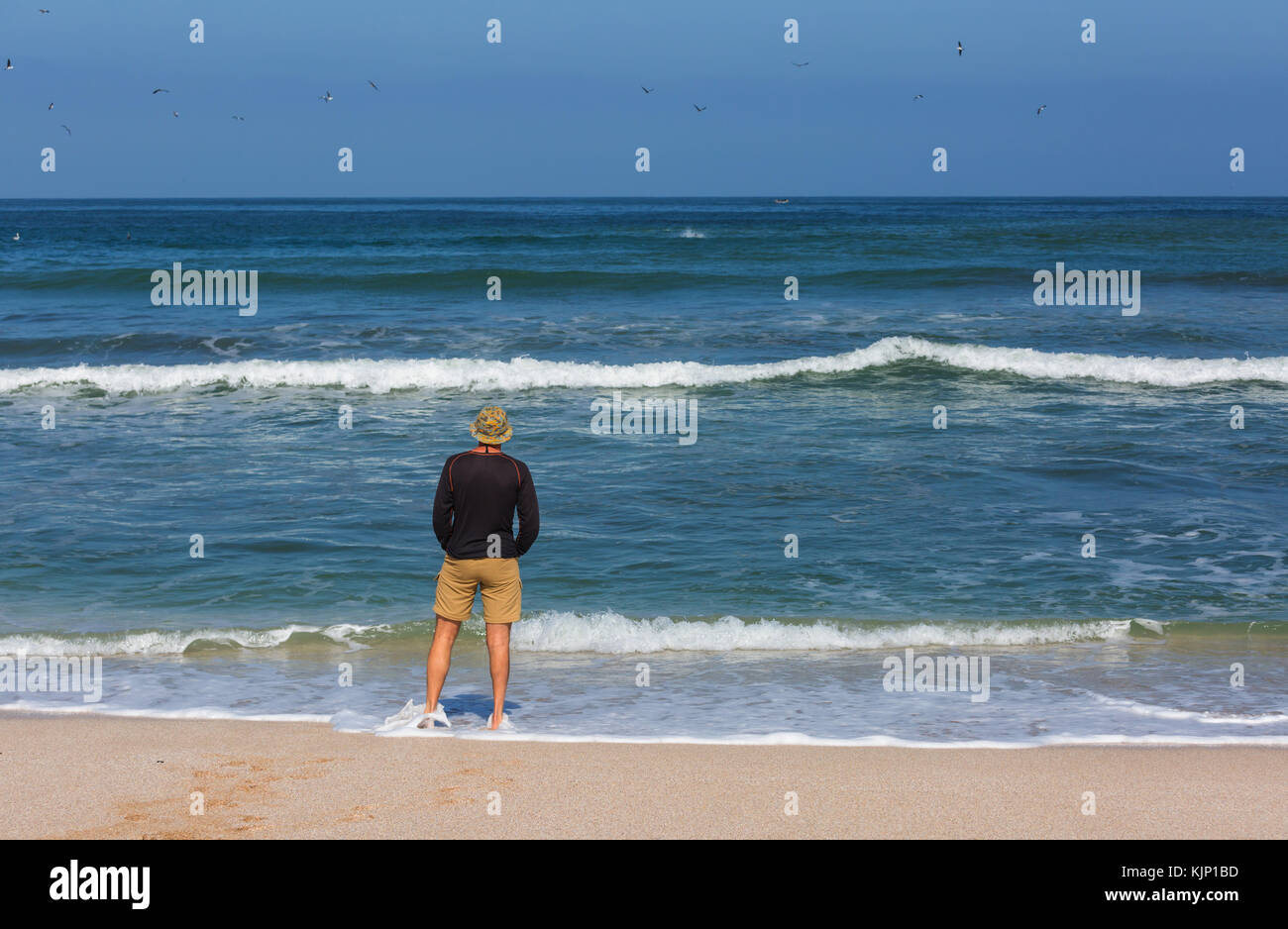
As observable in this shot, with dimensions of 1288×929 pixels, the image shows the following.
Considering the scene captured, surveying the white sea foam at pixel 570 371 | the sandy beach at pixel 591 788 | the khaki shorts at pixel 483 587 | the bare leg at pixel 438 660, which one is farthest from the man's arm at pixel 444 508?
the white sea foam at pixel 570 371

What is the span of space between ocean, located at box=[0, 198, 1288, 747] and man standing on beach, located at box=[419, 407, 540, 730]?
1.58 ft

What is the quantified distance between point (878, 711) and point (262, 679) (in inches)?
153

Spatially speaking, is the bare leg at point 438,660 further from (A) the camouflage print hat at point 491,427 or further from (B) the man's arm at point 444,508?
(A) the camouflage print hat at point 491,427

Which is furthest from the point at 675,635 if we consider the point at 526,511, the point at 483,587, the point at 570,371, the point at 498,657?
the point at 570,371

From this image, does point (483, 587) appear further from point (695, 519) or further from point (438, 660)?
point (695, 519)

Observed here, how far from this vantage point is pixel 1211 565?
9875 mm

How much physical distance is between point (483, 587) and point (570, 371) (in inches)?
528

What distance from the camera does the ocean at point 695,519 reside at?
7398mm

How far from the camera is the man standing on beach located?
A: 250 inches

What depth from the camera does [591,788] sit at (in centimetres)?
566

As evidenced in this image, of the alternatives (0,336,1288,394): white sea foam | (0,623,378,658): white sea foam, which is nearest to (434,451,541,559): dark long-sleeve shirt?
(0,623,378,658): white sea foam

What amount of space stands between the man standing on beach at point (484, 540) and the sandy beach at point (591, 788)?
501mm
